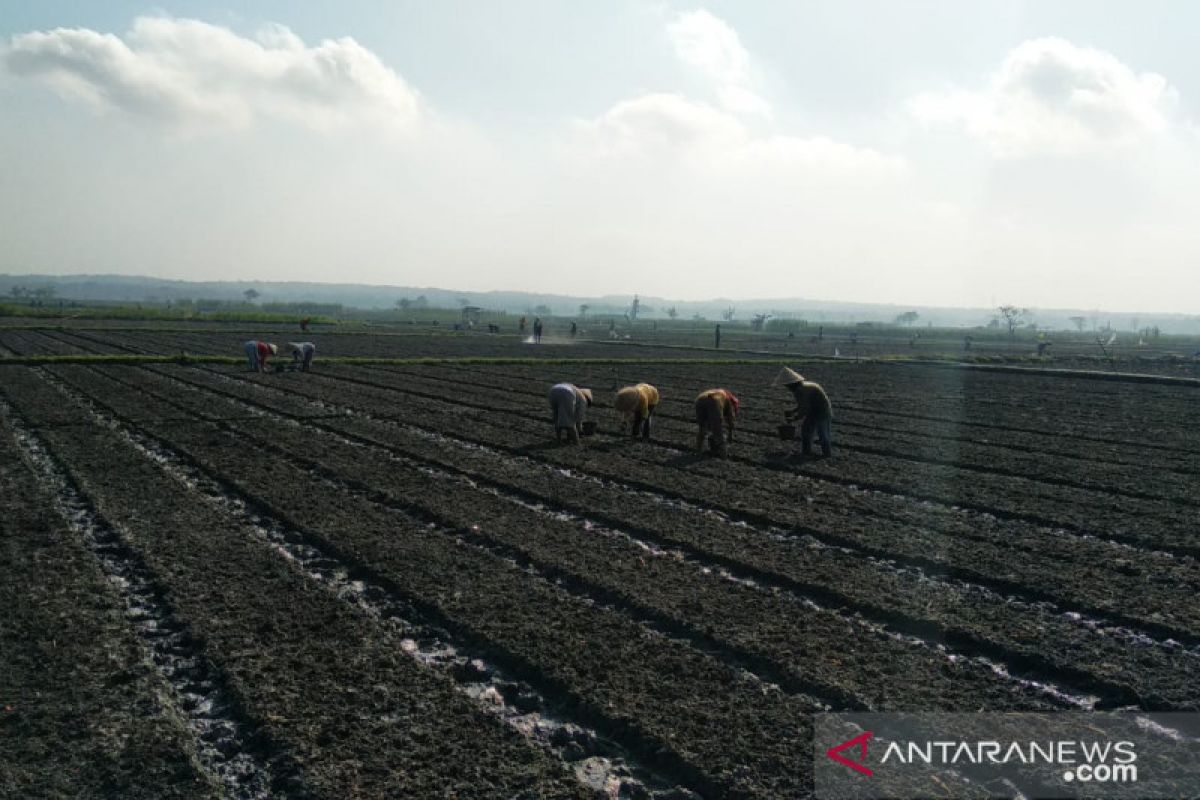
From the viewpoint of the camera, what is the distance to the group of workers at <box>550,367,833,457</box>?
14.1 meters

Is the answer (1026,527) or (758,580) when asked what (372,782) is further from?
(1026,527)

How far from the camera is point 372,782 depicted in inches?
179

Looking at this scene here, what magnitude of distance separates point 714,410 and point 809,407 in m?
1.55

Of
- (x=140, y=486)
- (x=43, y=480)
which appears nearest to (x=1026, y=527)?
(x=140, y=486)

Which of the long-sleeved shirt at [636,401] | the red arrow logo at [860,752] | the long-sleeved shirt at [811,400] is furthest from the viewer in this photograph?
the long-sleeved shirt at [636,401]

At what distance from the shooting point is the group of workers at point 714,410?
1405 centimetres

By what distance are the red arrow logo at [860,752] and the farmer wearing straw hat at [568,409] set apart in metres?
10.1

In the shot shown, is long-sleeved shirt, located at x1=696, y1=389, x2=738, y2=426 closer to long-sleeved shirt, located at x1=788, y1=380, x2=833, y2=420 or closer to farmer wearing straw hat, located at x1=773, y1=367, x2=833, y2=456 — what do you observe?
farmer wearing straw hat, located at x1=773, y1=367, x2=833, y2=456

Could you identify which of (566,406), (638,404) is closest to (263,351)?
(566,406)

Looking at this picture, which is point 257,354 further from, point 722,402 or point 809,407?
point 809,407

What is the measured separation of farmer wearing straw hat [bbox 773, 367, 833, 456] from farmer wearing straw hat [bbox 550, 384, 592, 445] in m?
3.36

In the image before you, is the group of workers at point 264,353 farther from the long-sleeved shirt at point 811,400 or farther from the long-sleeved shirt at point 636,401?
the long-sleeved shirt at point 811,400

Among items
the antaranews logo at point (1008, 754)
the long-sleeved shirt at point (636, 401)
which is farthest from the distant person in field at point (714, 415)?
the antaranews logo at point (1008, 754)

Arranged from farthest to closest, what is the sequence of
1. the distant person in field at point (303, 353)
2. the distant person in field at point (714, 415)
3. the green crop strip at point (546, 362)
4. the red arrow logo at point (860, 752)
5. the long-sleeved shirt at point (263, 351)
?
the green crop strip at point (546, 362), the distant person in field at point (303, 353), the long-sleeved shirt at point (263, 351), the distant person in field at point (714, 415), the red arrow logo at point (860, 752)
